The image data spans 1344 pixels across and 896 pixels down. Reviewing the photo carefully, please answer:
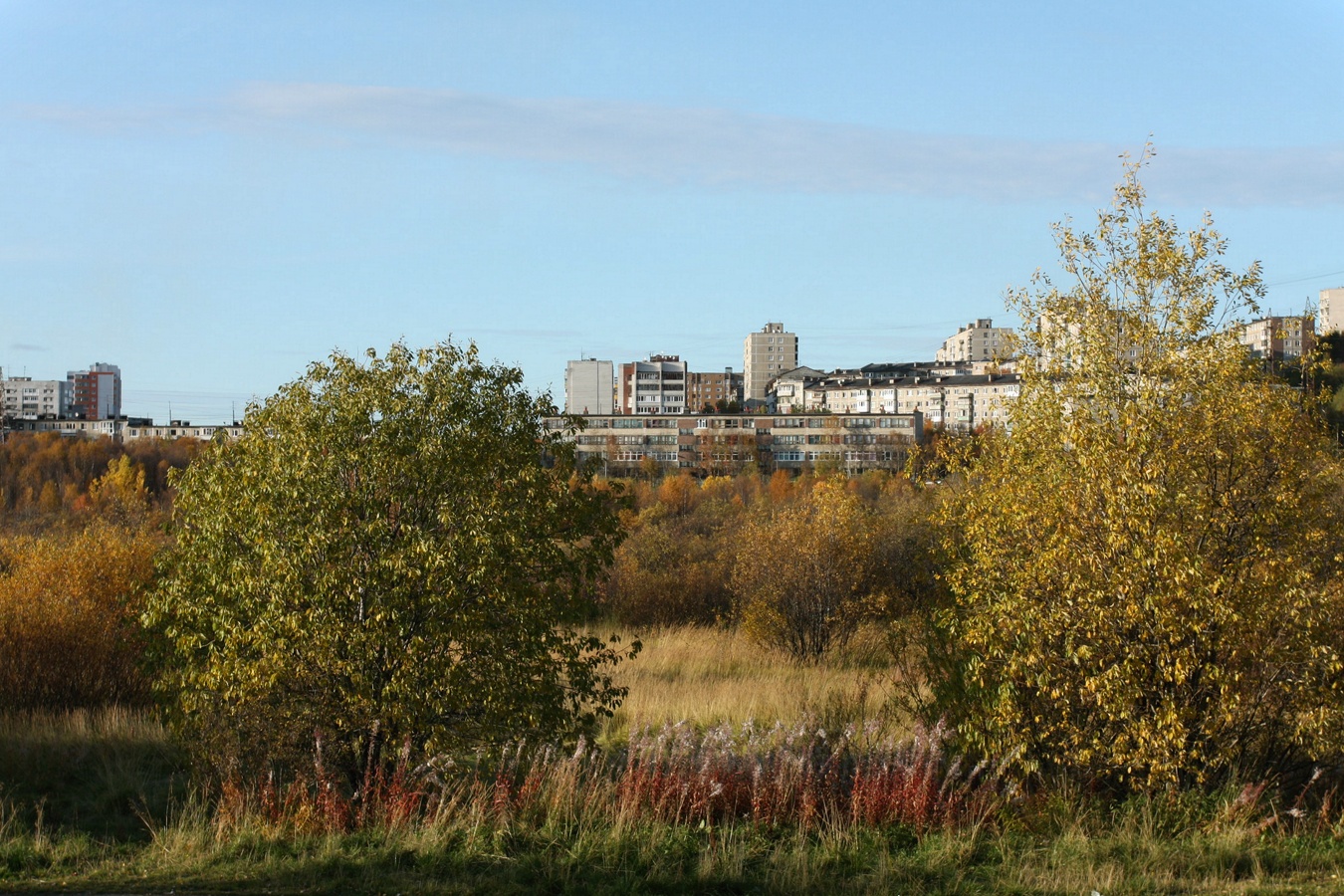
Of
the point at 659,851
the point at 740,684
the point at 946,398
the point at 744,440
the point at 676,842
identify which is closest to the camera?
the point at 659,851

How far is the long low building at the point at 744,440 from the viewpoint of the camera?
104 meters

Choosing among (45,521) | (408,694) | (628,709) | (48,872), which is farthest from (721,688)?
(45,521)

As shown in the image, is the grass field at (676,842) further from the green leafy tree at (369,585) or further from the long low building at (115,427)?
the long low building at (115,427)

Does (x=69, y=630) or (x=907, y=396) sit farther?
(x=907, y=396)

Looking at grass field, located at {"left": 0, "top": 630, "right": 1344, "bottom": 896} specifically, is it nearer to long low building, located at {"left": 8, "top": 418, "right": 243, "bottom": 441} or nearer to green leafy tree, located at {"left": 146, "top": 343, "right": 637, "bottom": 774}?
green leafy tree, located at {"left": 146, "top": 343, "right": 637, "bottom": 774}

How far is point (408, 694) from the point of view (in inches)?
451

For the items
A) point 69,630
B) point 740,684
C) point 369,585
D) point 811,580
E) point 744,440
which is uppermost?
point 744,440

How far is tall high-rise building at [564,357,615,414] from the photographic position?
127m

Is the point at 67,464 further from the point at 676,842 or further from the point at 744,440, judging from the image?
the point at 676,842

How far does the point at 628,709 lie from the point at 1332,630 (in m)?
10.3

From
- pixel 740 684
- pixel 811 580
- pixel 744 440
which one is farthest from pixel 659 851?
pixel 744 440

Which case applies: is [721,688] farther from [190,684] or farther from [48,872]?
[48,872]

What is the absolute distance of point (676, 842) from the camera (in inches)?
414

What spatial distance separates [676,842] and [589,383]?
120 metres
